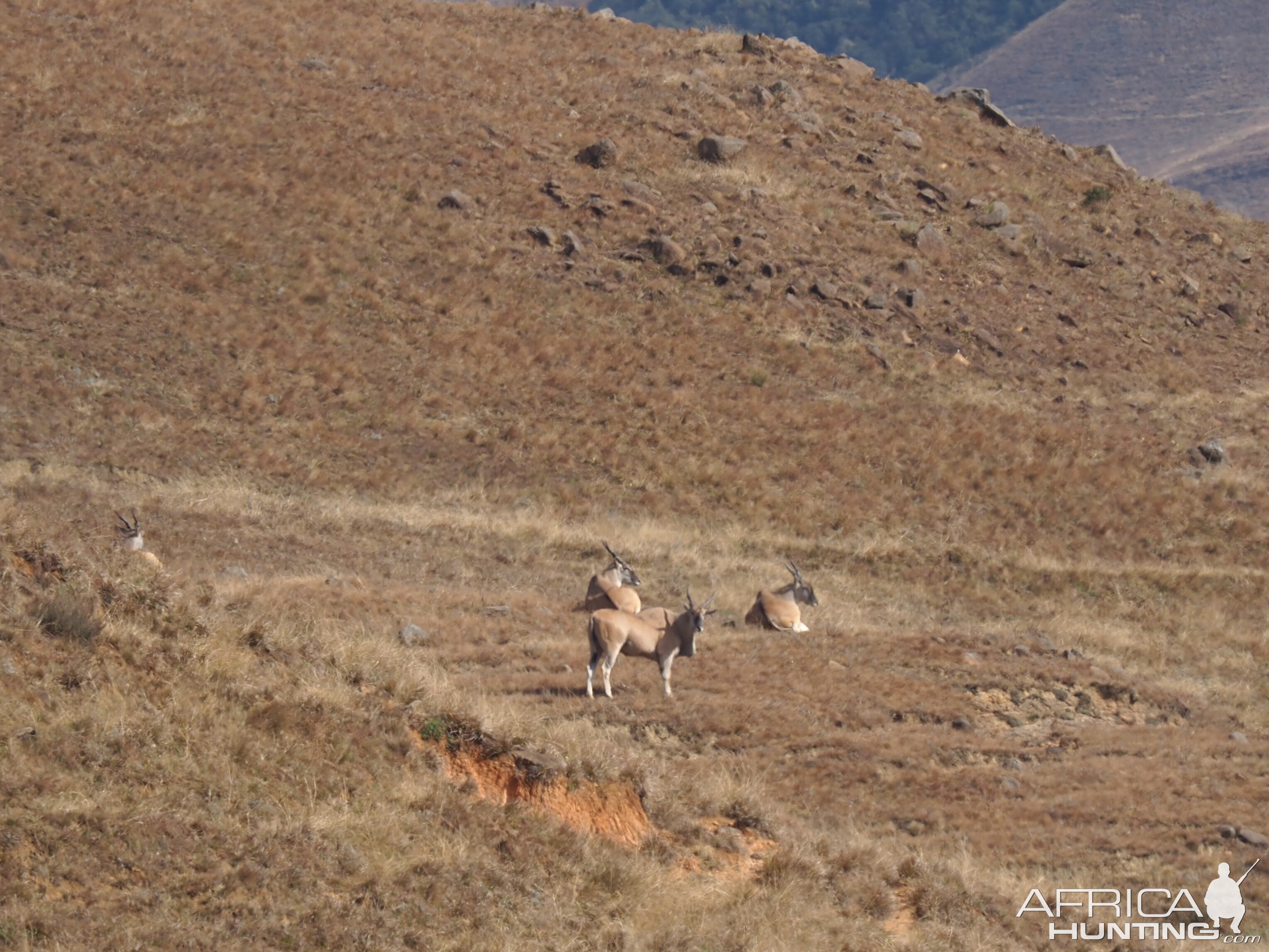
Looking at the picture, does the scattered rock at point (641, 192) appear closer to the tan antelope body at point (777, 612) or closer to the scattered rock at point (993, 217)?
the scattered rock at point (993, 217)

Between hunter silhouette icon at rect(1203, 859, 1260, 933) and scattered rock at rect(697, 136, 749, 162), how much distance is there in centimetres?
3714

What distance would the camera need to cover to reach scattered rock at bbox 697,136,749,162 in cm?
4738

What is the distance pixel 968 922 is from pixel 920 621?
15.0m

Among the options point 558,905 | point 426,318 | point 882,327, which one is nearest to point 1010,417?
point 882,327

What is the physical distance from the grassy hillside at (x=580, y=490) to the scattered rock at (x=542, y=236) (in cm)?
14

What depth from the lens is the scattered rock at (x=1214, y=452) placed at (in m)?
37.9

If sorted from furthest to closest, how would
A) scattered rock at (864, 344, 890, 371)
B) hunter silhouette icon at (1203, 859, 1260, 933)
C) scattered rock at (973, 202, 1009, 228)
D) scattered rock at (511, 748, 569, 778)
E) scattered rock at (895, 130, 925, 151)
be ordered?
scattered rock at (895, 130, 925, 151), scattered rock at (973, 202, 1009, 228), scattered rock at (864, 344, 890, 371), hunter silhouette icon at (1203, 859, 1260, 933), scattered rock at (511, 748, 569, 778)

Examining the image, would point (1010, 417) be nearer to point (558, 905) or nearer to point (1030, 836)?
point (1030, 836)

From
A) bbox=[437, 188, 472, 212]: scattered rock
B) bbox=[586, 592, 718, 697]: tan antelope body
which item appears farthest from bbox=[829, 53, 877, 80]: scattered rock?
bbox=[586, 592, 718, 697]: tan antelope body

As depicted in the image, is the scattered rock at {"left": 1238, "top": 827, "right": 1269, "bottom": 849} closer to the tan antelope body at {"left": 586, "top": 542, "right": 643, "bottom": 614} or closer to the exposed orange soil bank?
the exposed orange soil bank

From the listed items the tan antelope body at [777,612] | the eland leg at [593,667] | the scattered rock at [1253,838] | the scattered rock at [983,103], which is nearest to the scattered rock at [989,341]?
the scattered rock at [983,103]

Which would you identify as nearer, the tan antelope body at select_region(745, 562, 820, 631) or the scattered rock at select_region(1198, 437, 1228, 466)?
the tan antelope body at select_region(745, 562, 820, 631)

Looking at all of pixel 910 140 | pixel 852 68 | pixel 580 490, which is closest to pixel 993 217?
pixel 910 140

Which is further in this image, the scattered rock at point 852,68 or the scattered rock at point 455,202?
the scattered rock at point 852,68
